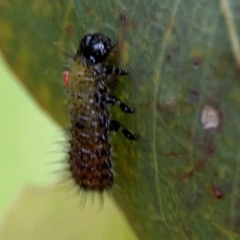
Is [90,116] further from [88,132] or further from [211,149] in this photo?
[211,149]

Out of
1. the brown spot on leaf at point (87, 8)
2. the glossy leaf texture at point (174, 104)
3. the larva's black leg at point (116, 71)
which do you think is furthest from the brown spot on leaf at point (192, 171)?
the brown spot on leaf at point (87, 8)

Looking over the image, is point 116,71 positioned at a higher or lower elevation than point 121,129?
higher

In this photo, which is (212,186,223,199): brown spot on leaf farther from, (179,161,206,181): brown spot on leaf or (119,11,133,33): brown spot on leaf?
(119,11,133,33): brown spot on leaf

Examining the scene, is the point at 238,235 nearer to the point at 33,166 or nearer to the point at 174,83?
the point at 174,83

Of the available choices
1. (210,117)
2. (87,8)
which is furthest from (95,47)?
(210,117)

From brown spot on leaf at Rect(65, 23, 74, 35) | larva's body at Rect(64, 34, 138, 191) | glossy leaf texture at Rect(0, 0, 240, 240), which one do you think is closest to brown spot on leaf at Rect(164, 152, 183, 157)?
glossy leaf texture at Rect(0, 0, 240, 240)

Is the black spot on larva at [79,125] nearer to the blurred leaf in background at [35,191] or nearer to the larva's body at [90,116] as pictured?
the larva's body at [90,116]

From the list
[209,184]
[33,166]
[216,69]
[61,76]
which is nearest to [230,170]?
[209,184]
